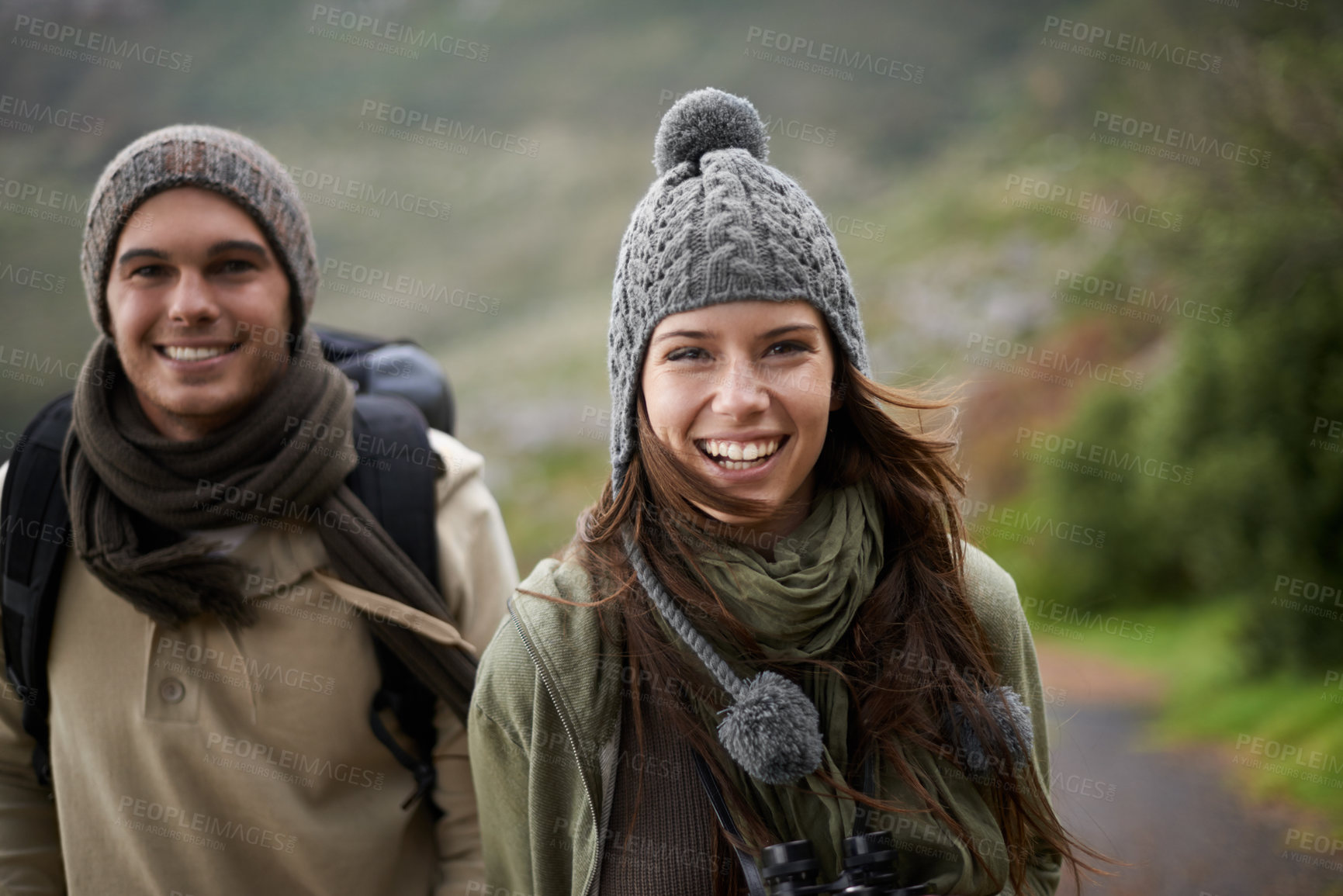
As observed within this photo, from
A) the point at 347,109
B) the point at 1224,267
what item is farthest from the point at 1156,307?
the point at 347,109

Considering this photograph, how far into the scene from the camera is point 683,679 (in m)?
2.07

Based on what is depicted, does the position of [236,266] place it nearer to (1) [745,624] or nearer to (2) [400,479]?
(2) [400,479]

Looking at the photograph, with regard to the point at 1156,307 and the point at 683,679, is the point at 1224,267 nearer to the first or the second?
the point at 1156,307

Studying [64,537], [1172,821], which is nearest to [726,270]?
[64,537]

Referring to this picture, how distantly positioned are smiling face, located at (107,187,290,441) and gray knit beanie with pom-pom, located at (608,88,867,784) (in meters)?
1.00

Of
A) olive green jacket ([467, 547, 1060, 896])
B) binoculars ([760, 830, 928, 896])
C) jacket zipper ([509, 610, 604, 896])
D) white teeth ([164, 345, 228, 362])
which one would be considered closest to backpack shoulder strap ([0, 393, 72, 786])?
white teeth ([164, 345, 228, 362])

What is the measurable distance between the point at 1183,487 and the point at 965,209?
9.60 meters

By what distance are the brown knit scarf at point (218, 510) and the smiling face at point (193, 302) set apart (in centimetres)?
12

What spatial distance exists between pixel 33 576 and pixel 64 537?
12cm

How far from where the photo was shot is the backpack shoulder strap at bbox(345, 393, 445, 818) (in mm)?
2596

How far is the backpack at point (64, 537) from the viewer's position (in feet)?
8.28

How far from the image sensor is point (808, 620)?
6.61 feet

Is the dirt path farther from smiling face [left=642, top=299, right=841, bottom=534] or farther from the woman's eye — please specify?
the woman's eye

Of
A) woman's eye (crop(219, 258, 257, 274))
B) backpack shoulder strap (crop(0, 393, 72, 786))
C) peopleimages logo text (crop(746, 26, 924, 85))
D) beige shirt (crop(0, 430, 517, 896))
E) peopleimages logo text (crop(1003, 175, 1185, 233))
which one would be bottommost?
beige shirt (crop(0, 430, 517, 896))
